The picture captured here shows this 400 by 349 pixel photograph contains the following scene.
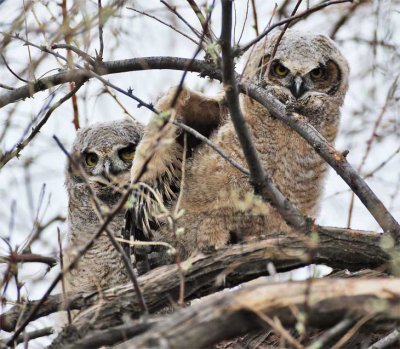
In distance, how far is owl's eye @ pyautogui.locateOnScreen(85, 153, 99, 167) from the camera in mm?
5705

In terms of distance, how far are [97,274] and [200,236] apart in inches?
42.6

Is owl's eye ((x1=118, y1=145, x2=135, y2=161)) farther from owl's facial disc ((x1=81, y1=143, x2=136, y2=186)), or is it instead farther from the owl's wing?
the owl's wing

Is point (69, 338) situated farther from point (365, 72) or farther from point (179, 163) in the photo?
point (365, 72)

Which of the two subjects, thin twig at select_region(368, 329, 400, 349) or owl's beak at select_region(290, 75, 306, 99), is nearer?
thin twig at select_region(368, 329, 400, 349)

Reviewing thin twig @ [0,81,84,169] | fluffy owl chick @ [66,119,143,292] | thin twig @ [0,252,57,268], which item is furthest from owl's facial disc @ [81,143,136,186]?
thin twig @ [0,81,84,169]

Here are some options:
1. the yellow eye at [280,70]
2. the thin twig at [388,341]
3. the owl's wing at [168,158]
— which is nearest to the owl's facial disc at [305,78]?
the yellow eye at [280,70]

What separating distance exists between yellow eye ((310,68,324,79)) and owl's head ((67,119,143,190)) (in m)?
1.48

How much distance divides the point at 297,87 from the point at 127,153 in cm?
150

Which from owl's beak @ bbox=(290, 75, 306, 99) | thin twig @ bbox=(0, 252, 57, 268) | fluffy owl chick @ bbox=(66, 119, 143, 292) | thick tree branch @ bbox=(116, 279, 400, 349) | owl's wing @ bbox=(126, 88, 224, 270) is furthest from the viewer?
fluffy owl chick @ bbox=(66, 119, 143, 292)

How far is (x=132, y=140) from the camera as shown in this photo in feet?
19.1

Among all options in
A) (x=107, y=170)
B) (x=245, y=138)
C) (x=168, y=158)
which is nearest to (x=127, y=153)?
(x=107, y=170)

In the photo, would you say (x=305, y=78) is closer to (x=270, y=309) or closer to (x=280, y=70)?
(x=280, y=70)

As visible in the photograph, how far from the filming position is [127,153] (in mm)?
5773

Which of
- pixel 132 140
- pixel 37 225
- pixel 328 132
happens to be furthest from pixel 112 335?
pixel 132 140
